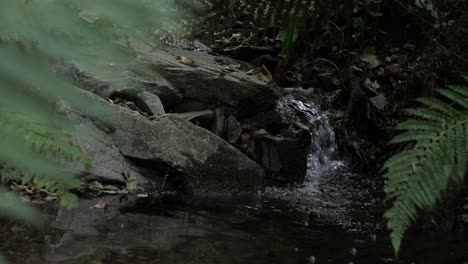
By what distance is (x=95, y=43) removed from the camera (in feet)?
1.26

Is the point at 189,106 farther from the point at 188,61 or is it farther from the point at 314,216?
the point at 314,216

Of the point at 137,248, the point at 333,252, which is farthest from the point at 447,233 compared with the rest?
the point at 137,248

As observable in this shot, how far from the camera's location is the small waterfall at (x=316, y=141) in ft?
22.2

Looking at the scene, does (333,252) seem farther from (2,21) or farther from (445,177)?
(2,21)

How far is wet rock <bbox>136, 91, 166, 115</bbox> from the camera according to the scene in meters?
6.06

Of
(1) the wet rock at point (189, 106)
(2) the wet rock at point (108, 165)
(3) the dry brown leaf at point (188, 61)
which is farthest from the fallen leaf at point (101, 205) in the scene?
(3) the dry brown leaf at point (188, 61)

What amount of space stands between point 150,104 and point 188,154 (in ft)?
2.57

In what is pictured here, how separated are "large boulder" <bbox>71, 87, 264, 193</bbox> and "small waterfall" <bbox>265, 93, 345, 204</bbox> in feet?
2.72

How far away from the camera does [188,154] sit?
225 inches

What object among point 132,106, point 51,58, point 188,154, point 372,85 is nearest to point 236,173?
point 188,154

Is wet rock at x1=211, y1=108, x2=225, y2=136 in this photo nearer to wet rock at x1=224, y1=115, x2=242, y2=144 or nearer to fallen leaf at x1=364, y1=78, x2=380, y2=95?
wet rock at x1=224, y1=115, x2=242, y2=144

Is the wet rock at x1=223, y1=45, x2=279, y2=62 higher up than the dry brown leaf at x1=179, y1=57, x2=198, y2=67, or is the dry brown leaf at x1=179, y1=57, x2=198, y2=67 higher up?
the wet rock at x1=223, y1=45, x2=279, y2=62

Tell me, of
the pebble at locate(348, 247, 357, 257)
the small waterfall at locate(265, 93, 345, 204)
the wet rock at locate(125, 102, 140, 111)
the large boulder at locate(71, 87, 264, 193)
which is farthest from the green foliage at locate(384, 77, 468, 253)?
the small waterfall at locate(265, 93, 345, 204)

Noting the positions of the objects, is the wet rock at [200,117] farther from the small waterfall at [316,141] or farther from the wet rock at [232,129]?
the small waterfall at [316,141]
